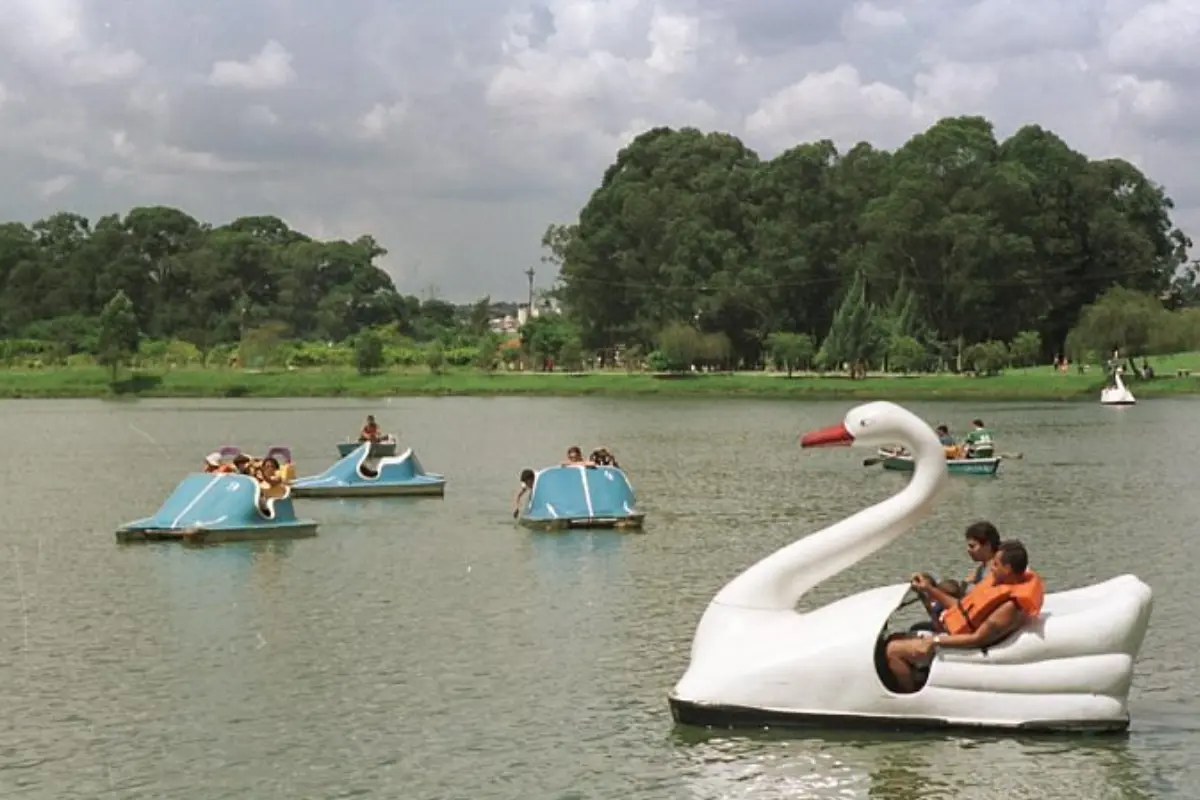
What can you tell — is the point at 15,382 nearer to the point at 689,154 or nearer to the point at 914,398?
the point at 689,154

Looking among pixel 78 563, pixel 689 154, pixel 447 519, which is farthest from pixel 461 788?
pixel 689 154

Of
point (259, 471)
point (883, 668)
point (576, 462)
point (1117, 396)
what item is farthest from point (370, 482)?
point (1117, 396)

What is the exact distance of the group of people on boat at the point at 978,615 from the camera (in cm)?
1321

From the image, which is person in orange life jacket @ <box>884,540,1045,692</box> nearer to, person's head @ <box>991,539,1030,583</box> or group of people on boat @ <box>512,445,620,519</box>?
person's head @ <box>991,539,1030,583</box>

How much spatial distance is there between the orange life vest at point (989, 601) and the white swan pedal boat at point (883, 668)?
163 millimetres

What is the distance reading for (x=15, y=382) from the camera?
367 ft

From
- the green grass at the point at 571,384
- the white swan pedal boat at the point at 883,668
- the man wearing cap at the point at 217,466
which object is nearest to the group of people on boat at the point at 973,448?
the man wearing cap at the point at 217,466

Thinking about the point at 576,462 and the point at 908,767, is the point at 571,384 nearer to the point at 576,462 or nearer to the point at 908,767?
the point at 576,462

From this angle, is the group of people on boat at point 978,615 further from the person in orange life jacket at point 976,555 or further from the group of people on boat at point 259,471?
the group of people on boat at point 259,471

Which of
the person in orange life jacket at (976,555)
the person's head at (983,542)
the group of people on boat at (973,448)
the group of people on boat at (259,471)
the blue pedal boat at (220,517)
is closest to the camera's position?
the person in orange life jacket at (976,555)

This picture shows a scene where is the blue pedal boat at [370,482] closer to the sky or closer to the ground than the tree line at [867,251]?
closer to the ground

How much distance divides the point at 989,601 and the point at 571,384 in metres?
94.5

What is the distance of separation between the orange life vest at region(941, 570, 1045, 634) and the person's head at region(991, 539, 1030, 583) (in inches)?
1.7

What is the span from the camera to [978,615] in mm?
13273
